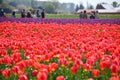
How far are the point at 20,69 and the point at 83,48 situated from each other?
7.50 ft

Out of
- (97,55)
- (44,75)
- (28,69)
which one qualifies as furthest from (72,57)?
(44,75)

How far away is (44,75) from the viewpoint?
12.3 feet

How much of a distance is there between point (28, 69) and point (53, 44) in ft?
6.78

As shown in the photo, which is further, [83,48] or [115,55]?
[83,48]

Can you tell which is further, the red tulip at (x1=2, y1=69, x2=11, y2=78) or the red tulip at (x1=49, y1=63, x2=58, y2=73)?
the red tulip at (x1=49, y1=63, x2=58, y2=73)

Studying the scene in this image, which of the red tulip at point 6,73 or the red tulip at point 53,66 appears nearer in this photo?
the red tulip at point 6,73

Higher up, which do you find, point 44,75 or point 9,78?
point 44,75

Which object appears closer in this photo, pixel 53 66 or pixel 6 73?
pixel 6 73

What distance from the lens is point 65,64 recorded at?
4.91 meters

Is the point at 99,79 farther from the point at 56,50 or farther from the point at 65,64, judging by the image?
the point at 56,50

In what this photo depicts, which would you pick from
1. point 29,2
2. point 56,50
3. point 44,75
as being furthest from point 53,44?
point 29,2

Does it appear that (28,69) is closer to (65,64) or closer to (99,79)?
(65,64)

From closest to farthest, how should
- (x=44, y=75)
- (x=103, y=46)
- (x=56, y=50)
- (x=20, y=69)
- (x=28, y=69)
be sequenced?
(x=44, y=75), (x=20, y=69), (x=28, y=69), (x=56, y=50), (x=103, y=46)

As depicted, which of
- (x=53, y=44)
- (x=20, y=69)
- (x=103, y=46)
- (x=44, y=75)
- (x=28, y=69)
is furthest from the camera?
(x=53, y=44)
